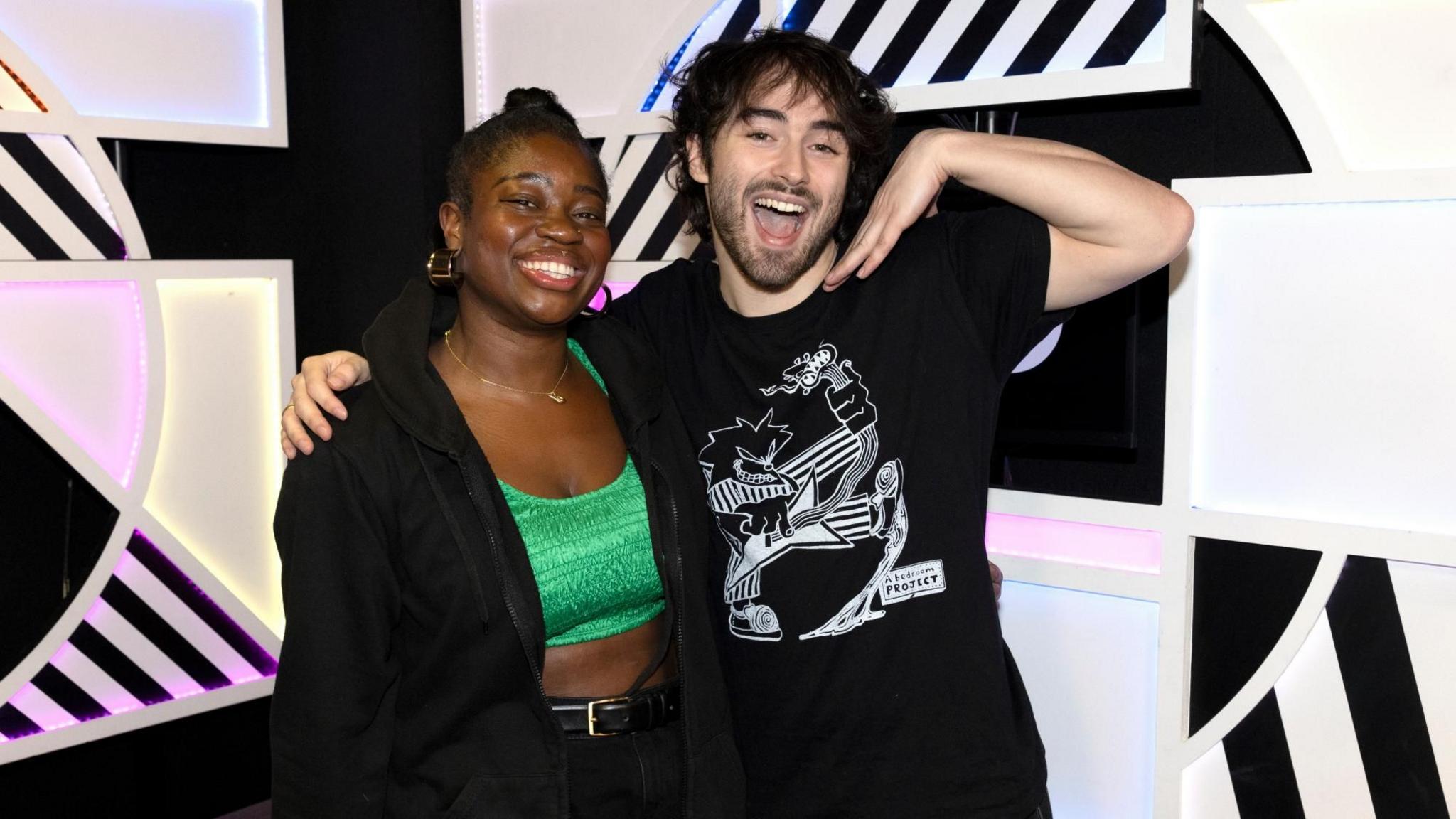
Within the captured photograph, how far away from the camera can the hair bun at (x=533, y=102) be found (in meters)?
2.04

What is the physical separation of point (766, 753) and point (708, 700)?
202 millimetres

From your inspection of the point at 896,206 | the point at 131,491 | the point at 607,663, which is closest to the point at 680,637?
the point at 607,663

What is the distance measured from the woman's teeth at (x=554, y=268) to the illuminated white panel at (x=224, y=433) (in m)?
1.87

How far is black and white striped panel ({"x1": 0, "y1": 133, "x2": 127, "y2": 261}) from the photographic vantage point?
3.09 meters

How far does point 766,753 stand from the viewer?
206cm

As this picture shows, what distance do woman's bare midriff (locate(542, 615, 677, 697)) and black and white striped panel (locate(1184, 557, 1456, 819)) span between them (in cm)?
140

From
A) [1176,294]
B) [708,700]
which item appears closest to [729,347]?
[708,700]

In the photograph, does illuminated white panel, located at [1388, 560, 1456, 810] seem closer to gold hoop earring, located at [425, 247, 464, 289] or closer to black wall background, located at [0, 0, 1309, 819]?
black wall background, located at [0, 0, 1309, 819]

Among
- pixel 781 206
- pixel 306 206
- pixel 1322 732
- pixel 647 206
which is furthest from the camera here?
pixel 306 206

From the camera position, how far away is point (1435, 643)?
2.34 m

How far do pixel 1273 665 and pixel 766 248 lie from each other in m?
1.39

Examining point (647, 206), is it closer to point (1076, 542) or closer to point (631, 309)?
point (631, 309)

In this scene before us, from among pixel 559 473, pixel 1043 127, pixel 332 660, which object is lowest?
pixel 332 660

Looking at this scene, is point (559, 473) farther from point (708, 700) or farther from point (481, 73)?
point (481, 73)
